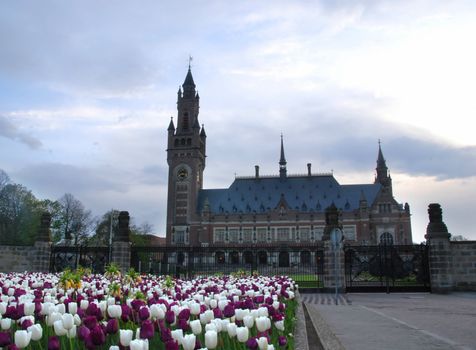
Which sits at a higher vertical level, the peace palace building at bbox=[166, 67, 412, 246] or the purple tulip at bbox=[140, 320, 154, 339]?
the peace palace building at bbox=[166, 67, 412, 246]

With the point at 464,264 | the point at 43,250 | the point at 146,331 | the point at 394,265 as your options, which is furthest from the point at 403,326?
the point at 43,250

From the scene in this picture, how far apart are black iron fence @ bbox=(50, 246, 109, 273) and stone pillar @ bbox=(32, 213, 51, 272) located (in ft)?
1.83

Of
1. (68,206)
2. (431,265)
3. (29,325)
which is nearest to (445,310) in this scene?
(431,265)

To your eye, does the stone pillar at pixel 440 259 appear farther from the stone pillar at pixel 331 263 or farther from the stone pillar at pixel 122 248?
the stone pillar at pixel 122 248

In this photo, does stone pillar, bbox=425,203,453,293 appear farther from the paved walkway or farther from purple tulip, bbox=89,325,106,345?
purple tulip, bbox=89,325,106,345

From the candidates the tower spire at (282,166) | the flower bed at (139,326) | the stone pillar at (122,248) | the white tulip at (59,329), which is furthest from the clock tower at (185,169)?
the white tulip at (59,329)

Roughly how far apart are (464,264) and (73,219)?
170 ft

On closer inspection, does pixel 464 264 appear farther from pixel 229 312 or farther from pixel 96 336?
pixel 96 336

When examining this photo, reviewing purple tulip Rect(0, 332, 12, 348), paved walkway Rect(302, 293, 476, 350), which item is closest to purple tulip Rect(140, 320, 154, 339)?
purple tulip Rect(0, 332, 12, 348)

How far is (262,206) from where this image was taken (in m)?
81.1

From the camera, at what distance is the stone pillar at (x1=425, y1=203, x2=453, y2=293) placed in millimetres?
21000

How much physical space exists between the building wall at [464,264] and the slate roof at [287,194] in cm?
5654

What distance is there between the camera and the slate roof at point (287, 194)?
261ft

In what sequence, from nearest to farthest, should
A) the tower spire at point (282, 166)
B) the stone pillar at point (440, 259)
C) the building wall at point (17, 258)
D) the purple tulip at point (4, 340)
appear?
the purple tulip at point (4, 340) < the stone pillar at point (440, 259) < the building wall at point (17, 258) < the tower spire at point (282, 166)
